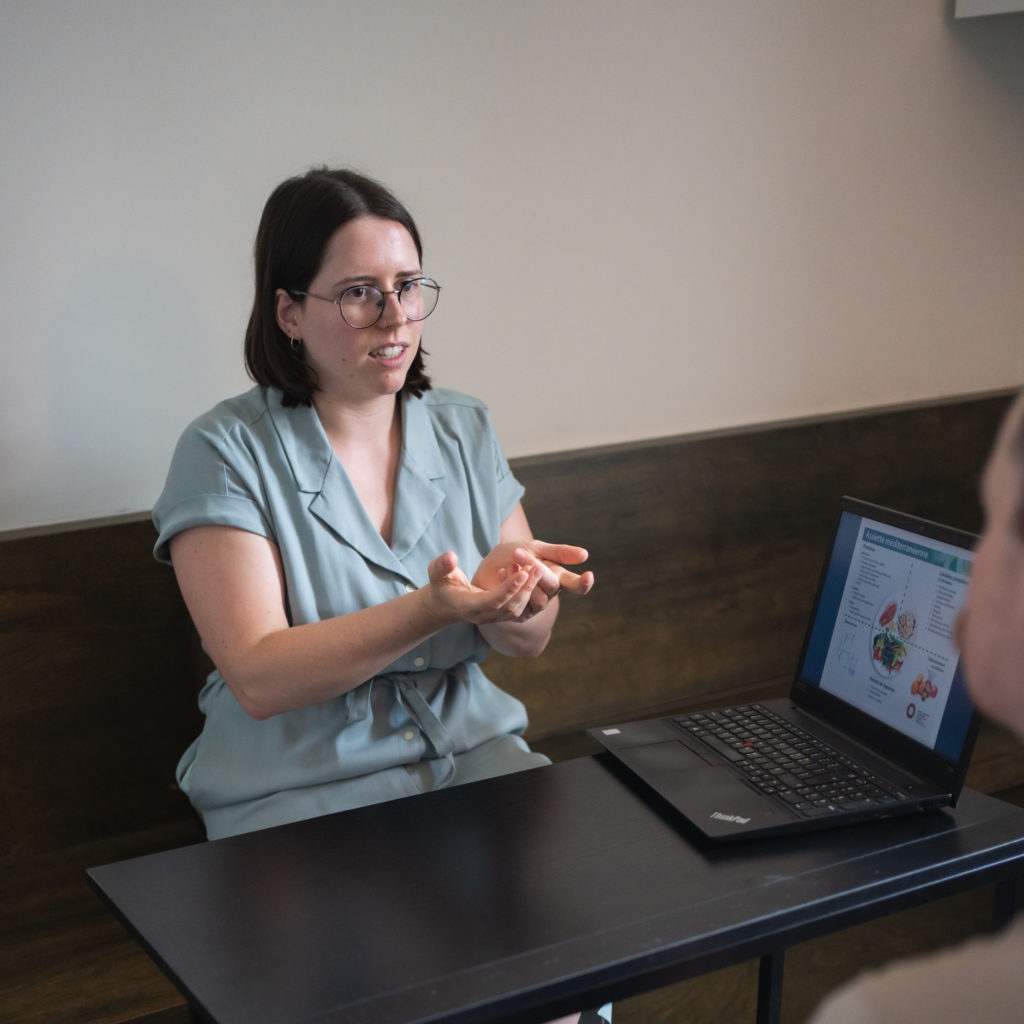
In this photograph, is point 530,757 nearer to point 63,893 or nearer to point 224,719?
point 224,719

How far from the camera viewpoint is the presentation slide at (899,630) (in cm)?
129

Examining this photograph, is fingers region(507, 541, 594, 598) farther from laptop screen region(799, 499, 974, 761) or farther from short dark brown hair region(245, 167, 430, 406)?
short dark brown hair region(245, 167, 430, 406)

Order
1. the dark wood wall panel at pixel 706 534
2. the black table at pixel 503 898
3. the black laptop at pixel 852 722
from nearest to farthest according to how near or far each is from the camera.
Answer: the black table at pixel 503 898 < the black laptop at pixel 852 722 < the dark wood wall panel at pixel 706 534

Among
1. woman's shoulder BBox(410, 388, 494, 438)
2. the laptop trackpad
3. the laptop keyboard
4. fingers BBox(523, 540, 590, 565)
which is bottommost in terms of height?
the laptop trackpad

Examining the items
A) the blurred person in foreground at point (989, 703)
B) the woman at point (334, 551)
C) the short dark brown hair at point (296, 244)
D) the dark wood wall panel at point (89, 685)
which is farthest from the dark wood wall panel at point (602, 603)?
the blurred person in foreground at point (989, 703)

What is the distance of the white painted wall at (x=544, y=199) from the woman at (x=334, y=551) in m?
0.37

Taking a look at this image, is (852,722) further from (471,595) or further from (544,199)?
(544,199)

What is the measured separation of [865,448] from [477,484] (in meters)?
1.16

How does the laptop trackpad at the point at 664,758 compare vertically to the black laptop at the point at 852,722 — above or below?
below

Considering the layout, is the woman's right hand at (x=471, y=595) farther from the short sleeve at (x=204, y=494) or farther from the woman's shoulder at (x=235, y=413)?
the woman's shoulder at (x=235, y=413)

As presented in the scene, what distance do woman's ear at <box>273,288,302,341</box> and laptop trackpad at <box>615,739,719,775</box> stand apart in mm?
765

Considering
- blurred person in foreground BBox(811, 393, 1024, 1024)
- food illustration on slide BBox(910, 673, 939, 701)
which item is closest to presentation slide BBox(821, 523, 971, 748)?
food illustration on slide BBox(910, 673, 939, 701)

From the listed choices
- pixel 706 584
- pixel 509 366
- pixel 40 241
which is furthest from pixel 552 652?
pixel 40 241

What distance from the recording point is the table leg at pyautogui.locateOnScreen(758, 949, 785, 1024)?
4.31ft
